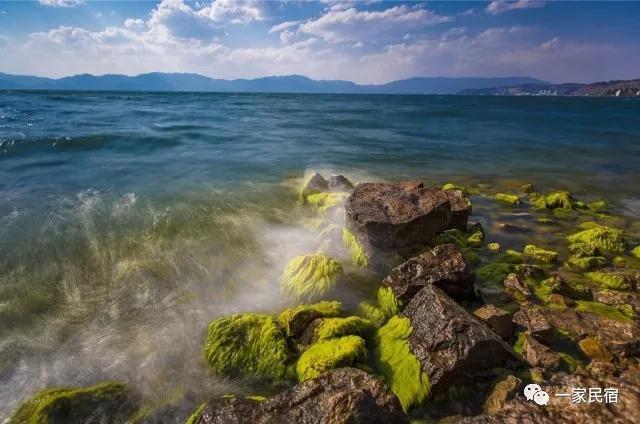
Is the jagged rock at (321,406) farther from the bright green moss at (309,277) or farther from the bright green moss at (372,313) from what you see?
the bright green moss at (309,277)

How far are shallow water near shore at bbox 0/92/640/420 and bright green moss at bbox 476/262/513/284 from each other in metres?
2.29

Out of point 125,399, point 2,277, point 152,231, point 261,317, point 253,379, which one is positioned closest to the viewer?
point 125,399

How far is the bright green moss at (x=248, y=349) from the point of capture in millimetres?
5570

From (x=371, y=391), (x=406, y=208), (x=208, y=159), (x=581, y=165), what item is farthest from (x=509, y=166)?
(x=371, y=391)

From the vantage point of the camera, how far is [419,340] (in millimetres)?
5508

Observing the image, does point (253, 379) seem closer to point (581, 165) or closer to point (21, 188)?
point (21, 188)

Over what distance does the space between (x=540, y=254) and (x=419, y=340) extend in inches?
218

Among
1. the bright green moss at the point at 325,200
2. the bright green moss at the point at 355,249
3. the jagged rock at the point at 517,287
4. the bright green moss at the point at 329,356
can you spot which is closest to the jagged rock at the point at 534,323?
the jagged rock at the point at 517,287

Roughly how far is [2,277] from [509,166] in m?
24.4

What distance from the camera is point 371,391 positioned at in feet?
12.9

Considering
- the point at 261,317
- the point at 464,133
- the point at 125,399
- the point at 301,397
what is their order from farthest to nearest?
the point at 464,133, the point at 261,317, the point at 125,399, the point at 301,397

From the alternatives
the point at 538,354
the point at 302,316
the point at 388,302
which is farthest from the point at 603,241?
the point at 302,316

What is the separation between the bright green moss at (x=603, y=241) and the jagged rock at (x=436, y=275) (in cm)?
477

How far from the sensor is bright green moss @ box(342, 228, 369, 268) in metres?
8.59
